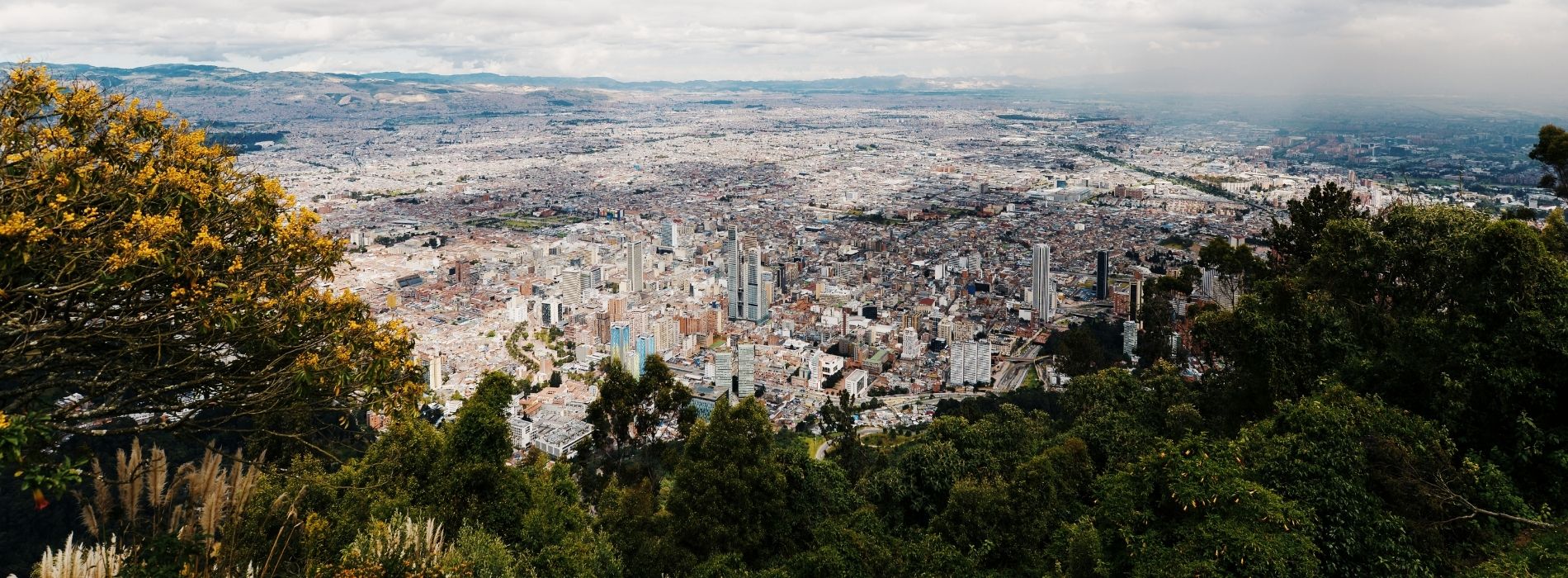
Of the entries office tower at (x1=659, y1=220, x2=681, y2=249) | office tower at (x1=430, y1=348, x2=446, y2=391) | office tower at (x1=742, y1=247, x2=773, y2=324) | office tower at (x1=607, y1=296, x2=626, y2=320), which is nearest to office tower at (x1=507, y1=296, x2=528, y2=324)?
office tower at (x1=607, y1=296, x2=626, y2=320)

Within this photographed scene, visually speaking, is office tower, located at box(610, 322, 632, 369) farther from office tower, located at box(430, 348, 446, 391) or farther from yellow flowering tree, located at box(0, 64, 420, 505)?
yellow flowering tree, located at box(0, 64, 420, 505)

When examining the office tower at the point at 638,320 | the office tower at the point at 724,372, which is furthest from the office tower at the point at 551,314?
the office tower at the point at 724,372

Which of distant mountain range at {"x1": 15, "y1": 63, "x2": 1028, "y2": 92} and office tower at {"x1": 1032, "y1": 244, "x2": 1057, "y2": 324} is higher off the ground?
distant mountain range at {"x1": 15, "y1": 63, "x2": 1028, "y2": 92}

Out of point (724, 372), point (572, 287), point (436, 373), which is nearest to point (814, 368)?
point (724, 372)

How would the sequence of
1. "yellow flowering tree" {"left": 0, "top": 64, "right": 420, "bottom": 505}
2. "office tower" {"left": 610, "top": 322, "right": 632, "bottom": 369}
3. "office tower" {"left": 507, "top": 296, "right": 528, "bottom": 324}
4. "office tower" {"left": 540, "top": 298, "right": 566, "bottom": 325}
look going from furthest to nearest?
1. "office tower" {"left": 507, "top": 296, "right": 528, "bottom": 324}
2. "office tower" {"left": 540, "top": 298, "right": 566, "bottom": 325}
3. "office tower" {"left": 610, "top": 322, "right": 632, "bottom": 369}
4. "yellow flowering tree" {"left": 0, "top": 64, "right": 420, "bottom": 505}

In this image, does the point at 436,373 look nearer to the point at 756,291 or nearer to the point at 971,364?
the point at 756,291

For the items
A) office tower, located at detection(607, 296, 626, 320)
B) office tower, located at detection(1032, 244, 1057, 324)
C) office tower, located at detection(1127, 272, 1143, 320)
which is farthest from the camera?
office tower, located at detection(1032, 244, 1057, 324)

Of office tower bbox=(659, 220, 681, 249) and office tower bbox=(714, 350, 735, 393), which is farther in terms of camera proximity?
office tower bbox=(659, 220, 681, 249)

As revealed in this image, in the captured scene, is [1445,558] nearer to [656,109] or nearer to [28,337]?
[28,337]

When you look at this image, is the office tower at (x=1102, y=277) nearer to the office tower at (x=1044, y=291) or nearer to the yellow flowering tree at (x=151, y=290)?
the office tower at (x=1044, y=291)
